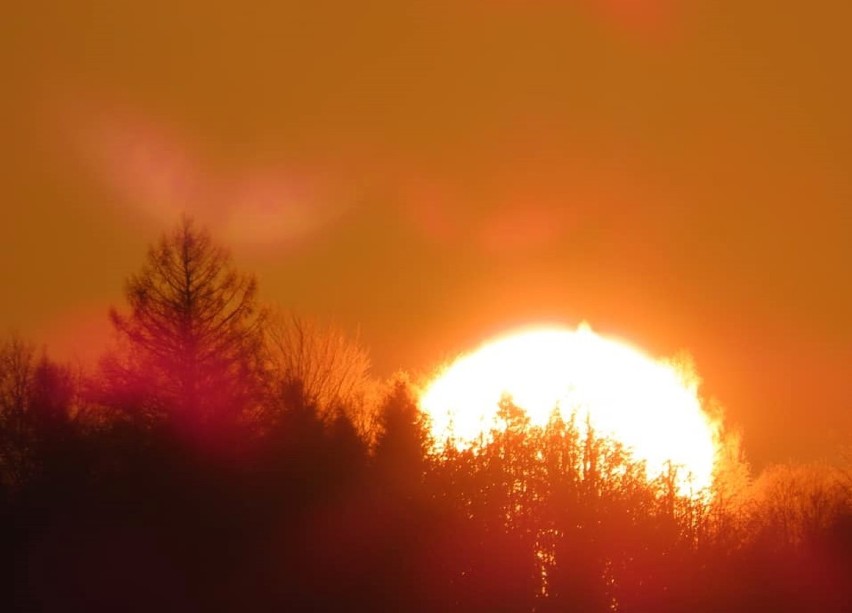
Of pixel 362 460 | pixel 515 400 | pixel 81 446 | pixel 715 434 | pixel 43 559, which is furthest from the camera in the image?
pixel 715 434

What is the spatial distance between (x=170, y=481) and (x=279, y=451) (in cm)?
273

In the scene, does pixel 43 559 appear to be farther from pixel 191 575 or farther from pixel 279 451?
pixel 279 451

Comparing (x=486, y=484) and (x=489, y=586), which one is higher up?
(x=486, y=484)

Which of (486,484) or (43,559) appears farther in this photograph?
(486,484)

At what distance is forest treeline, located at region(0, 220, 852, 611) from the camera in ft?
92.7

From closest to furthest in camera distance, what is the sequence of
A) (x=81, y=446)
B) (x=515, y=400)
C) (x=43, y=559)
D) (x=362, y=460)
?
(x=43, y=559), (x=81, y=446), (x=362, y=460), (x=515, y=400)

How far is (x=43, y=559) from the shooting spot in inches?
1097

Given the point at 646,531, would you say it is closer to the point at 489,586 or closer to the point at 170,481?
the point at 489,586

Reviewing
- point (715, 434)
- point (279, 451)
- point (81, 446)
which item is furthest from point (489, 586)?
point (715, 434)

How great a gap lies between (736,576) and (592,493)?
439 cm

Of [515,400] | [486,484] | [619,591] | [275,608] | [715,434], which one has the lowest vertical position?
[275,608]

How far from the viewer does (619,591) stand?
32938 millimetres

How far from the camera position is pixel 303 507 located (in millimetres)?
29797

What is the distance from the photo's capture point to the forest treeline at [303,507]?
1112 inches
